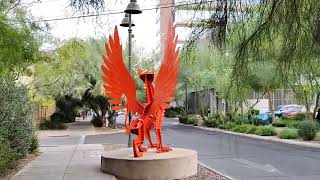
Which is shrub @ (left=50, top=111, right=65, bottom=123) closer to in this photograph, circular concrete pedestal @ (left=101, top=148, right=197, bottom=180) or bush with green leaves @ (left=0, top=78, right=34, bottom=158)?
bush with green leaves @ (left=0, top=78, right=34, bottom=158)

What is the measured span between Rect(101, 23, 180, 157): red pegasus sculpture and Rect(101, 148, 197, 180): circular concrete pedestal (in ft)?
1.81

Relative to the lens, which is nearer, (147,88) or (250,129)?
(147,88)

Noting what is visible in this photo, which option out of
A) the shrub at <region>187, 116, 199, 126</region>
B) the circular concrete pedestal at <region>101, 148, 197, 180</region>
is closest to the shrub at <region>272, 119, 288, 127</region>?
the shrub at <region>187, 116, 199, 126</region>

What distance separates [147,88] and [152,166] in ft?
8.57

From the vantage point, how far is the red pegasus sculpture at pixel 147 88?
12.2 m

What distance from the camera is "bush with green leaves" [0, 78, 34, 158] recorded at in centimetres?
1227

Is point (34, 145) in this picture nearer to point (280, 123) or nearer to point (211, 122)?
point (280, 123)

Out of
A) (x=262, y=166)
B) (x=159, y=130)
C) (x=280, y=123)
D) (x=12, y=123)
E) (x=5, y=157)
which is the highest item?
(x=12, y=123)

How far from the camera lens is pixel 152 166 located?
36.2ft

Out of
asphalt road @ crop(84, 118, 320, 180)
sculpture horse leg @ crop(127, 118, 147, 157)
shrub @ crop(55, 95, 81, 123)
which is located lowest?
asphalt road @ crop(84, 118, 320, 180)

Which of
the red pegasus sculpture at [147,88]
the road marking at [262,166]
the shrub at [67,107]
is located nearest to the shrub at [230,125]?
the shrub at [67,107]

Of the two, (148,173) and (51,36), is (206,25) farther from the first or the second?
Result: (51,36)

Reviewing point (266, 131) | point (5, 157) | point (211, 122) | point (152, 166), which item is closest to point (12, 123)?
point (5, 157)

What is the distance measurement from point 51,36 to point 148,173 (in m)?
11.5
